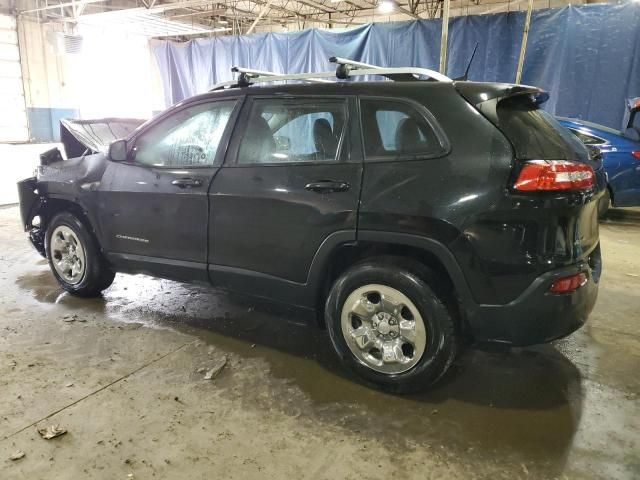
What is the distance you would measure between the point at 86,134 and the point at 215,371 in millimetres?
3935

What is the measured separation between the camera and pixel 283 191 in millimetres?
2875

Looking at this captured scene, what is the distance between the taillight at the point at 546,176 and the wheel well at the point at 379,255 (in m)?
0.57

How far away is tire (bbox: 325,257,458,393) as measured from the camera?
2.54 m

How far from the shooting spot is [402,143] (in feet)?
8.64

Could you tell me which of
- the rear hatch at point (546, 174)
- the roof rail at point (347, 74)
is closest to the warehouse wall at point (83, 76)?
the roof rail at point (347, 74)

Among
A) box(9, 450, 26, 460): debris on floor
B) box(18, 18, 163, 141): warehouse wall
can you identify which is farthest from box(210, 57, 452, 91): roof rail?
box(18, 18, 163, 141): warehouse wall

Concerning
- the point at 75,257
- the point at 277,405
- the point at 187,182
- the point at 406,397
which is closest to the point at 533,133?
the point at 406,397

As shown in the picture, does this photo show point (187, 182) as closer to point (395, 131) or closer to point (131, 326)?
point (131, 326)

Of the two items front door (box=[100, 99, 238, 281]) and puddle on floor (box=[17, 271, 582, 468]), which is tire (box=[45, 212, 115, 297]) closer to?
puddle on floor (box=[17, 271, 582, 468])

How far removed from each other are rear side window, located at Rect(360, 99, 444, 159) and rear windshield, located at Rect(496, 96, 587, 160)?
0.36 m

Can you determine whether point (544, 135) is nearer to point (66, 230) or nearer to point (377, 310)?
point (377, 310)

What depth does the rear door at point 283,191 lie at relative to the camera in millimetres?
2732

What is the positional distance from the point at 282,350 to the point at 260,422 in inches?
31.3

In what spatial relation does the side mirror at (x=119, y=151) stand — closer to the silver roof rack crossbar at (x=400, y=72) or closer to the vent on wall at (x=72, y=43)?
the silver roof rack crossbar at (x=400, y=72)
